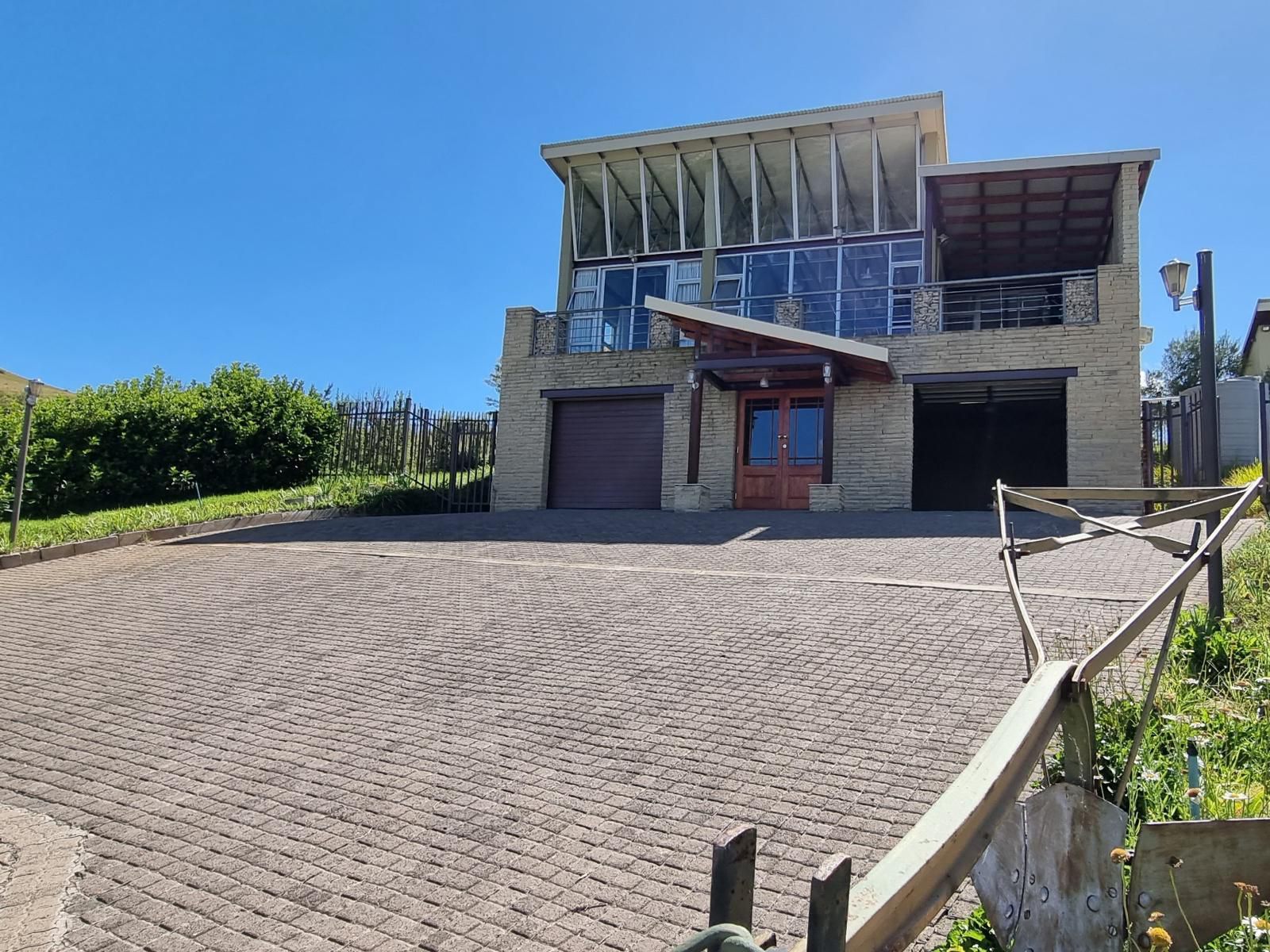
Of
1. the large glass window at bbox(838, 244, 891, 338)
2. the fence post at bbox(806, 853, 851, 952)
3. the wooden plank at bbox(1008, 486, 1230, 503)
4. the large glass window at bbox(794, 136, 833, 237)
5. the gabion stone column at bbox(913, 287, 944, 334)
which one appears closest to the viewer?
the fence post at bbox(806, 853, 851, 952)

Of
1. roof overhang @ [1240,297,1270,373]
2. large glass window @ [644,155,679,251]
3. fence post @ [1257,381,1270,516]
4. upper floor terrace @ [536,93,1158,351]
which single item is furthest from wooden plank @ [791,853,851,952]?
roof overhang @ [1240,297,1270,373]

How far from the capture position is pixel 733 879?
135 cm

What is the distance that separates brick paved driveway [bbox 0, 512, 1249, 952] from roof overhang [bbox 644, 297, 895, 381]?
22.0 feet

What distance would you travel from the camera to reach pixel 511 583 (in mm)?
8844

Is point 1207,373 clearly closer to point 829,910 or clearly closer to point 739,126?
point 829,910

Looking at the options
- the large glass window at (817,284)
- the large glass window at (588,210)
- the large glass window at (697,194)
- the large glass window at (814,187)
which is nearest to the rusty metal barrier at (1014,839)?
the large glass window at (817,284)

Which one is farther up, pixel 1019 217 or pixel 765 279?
pixel 1019 217

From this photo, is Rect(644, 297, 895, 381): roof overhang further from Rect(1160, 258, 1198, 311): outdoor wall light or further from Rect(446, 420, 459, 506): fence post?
Rect(1160, 258, 1198, 311): outdoor wall light

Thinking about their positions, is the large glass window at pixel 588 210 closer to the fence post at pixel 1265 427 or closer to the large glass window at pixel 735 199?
the large glass window at pixel 735 199

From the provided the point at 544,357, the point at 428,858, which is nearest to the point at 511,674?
the point at 428,858

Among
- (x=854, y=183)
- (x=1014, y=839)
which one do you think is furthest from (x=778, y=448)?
(x=1014, y=839)

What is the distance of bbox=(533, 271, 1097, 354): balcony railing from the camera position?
16.4 metres

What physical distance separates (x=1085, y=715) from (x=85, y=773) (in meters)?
4.69

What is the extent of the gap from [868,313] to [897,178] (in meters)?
3.87
